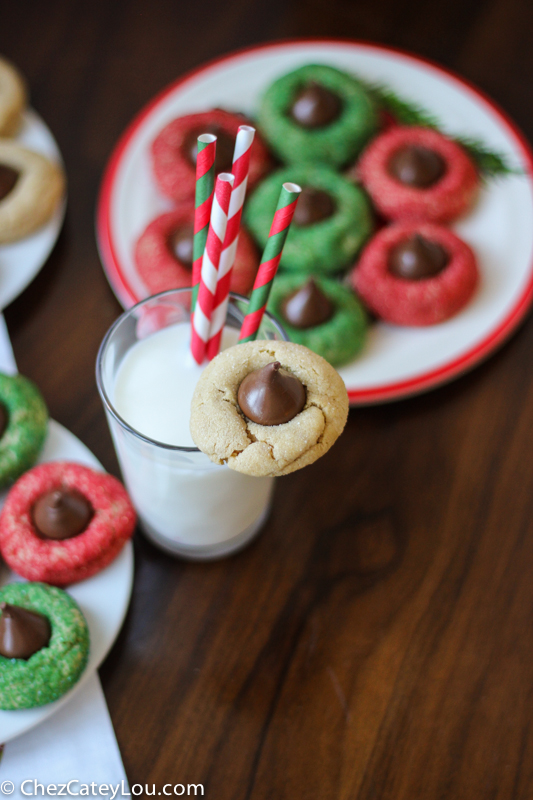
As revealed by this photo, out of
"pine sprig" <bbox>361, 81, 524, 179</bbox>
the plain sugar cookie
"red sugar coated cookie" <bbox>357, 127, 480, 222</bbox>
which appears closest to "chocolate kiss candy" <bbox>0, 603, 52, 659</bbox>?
the plain sugar cookie

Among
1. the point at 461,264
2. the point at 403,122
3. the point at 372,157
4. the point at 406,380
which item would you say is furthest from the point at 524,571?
the point at 403,122

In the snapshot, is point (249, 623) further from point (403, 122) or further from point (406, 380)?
point (403, 122)

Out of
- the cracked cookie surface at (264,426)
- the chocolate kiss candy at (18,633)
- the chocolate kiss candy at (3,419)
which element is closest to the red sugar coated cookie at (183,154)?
the chocolate kiss candy at (3,419)

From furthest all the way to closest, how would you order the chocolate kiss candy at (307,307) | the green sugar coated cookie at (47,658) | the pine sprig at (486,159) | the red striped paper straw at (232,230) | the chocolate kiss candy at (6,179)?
the pine sprig at (486,159) < the chocolate kiss candy at (6,179) < the chocolate kiss candy at (307,307) < the green sugar coated cookie at (47,658) < the red striped paper straw at (232,230)

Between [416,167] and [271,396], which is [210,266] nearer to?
[271,396]

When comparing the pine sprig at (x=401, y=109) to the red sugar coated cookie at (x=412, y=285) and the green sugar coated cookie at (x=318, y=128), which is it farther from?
the red sugar coated cookie at (x=412, y=285)
